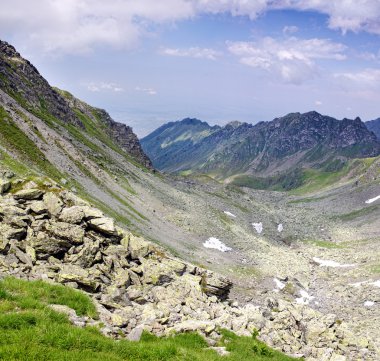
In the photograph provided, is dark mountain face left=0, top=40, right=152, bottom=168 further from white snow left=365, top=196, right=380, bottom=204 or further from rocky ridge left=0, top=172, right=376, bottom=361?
white snow left=365, top=196, right=380, bottom=204

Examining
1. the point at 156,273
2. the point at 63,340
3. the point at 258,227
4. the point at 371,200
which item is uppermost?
the point at 371,200

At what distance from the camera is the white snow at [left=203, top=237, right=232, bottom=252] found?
95438mm

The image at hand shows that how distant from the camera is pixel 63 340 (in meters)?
13.3

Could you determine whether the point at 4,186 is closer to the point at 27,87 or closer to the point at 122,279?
the point at 122,279

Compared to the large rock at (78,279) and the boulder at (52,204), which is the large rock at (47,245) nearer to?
the large rock at (78,279)

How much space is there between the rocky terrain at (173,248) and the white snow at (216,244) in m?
0.38

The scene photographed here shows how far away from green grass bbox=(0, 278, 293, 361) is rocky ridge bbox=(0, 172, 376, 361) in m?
1.33

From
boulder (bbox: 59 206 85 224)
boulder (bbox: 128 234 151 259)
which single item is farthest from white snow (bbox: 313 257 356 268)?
boulder (bbox: 59 206 85 224)

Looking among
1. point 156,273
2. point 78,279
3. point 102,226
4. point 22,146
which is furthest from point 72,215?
point 22,146

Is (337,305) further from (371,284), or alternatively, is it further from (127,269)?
(127,269)

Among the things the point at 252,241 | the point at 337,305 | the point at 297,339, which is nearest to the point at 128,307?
the point at 297,339

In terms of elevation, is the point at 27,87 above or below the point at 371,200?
above

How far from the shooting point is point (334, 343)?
100 ft

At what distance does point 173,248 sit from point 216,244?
62.9ft
